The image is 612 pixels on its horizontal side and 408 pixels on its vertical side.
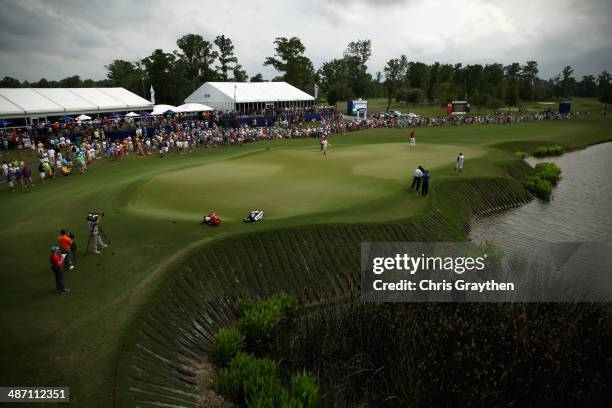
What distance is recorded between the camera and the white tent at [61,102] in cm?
4459

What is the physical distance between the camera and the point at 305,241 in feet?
61.2

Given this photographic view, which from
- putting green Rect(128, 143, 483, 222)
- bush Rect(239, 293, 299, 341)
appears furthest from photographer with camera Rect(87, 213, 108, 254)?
bush Rect(239, 293, 299, 341)

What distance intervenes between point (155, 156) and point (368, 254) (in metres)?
30.2

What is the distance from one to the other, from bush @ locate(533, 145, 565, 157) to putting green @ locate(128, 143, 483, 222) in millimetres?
18006

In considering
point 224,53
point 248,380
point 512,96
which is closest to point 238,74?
point 224,53

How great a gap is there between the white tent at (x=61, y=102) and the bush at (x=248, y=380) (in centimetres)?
4547

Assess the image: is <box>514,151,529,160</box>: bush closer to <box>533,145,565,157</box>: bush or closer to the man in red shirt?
<box>533,145,565,157</box>: bush

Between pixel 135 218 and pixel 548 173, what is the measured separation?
37627mm

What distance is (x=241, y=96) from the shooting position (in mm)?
66438

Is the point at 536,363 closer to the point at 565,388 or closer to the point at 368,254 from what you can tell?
the point at 565,388

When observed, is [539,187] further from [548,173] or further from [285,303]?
[285,303]

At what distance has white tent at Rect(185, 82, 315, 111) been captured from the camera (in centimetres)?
6550

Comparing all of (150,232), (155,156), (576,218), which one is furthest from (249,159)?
(576,218)

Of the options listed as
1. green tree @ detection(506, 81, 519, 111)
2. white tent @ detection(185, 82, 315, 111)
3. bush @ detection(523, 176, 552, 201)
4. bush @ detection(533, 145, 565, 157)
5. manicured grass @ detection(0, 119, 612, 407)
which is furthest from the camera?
green tree @ detection(506, 81, 519, 111)
